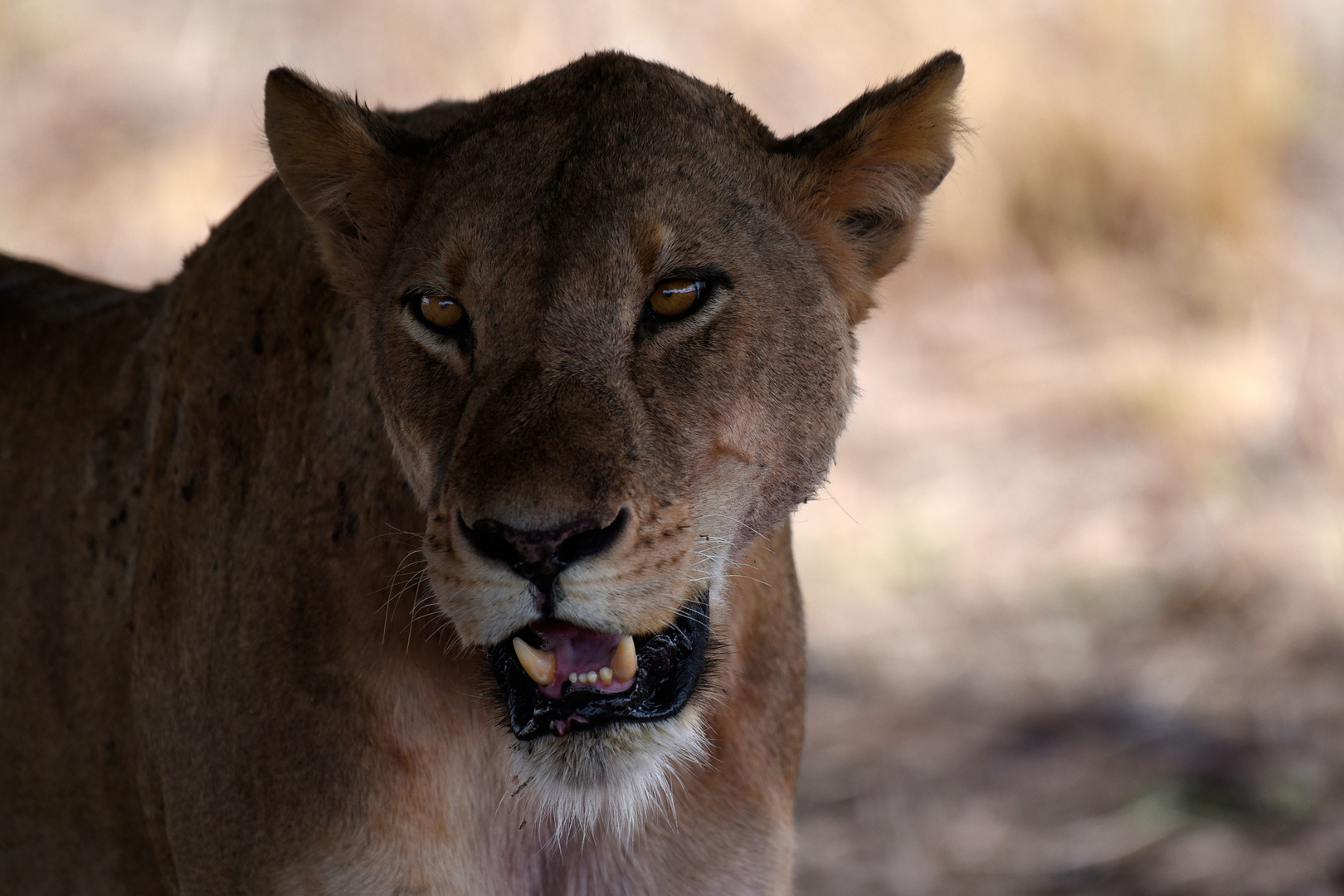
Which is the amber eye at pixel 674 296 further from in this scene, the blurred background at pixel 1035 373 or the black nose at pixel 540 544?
the blurred background at pixel 1035 373

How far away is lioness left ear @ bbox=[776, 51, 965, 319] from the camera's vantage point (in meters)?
2.45

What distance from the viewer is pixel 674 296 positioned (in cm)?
228

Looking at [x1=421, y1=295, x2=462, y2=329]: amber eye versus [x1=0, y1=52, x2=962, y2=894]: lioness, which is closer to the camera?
[x1=0, y1=52, x2=962, y2=894]: lioness

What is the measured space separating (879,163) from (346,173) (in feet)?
2.76

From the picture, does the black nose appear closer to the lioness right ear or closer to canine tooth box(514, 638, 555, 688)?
canine tooth box(514, 638, 555, 688)

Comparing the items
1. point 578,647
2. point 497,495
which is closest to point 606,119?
point 497,495

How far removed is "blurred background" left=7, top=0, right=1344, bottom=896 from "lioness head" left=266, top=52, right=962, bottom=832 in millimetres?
2743

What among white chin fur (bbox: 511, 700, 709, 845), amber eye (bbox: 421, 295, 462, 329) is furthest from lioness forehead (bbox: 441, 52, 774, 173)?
white chin fur (bbox: 511, 700, 709, 845)

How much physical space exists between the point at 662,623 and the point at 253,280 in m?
1.05

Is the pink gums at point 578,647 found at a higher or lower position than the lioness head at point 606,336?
lower

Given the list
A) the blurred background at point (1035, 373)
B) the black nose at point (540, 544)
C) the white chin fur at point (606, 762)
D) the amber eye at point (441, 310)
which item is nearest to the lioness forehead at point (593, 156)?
the amber eye at point (441, 310)

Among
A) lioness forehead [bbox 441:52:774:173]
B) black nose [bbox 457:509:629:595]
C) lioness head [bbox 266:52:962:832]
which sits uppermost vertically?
lioness forehead [bbox 441:52:774:173]

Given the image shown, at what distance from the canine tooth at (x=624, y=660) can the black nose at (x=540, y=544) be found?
0.56 feet

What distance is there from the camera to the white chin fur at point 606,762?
2.15 metres
